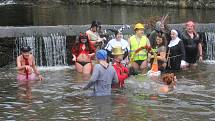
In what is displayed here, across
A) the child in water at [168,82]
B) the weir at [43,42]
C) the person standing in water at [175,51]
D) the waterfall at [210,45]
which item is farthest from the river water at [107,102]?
the waterfall at [210,45]

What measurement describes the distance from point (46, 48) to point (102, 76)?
6480 mm

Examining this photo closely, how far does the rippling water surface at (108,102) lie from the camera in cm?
1073

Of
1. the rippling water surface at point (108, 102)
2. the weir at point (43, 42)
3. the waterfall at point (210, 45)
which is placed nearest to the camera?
the rippling water surface at point (108, 102)

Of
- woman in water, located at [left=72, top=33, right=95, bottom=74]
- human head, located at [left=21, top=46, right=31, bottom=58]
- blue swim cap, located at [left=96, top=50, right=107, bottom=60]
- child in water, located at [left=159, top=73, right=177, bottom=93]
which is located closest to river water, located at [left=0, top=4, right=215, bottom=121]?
child in water, located at [left=159, top=73, right=177, bottom=93]

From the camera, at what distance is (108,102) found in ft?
38.6

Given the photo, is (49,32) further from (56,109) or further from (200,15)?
(200,15)

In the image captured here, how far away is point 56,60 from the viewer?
1786 centimetres

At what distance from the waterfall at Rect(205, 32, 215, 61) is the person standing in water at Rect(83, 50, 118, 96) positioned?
7.90m

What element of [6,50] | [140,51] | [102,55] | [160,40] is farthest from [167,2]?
[102,55]

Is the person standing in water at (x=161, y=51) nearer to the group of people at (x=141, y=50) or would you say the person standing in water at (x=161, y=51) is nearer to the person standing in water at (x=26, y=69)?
the group of people at (x=141, y=50)

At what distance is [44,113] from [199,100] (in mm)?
3577

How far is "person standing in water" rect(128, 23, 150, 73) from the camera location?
16016 mm

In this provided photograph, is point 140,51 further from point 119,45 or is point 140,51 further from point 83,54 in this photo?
point 83,54

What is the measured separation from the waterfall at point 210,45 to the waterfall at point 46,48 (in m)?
5.22
